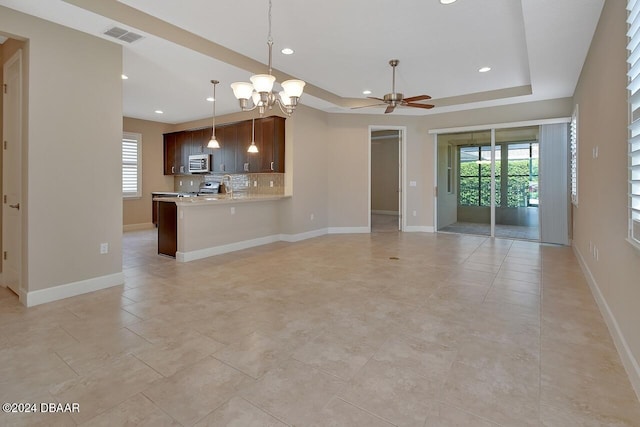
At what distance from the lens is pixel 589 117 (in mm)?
3768

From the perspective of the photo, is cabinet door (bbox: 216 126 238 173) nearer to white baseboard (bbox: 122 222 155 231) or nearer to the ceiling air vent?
white baseboard (bbox: 122 222 155 231)

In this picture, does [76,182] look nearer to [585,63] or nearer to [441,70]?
[441,70]

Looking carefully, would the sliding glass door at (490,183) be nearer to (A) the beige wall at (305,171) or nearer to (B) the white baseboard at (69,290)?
(A) the beige wall at (305,171)

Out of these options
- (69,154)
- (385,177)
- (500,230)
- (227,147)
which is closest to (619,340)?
(69,154)

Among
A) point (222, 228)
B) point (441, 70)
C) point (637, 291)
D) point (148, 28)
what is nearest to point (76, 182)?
point (148, 28)

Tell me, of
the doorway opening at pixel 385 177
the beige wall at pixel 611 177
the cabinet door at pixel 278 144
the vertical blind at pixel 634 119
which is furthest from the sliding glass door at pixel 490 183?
the vertical blind at pixel 634 119

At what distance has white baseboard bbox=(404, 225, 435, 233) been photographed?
7617 millimetres

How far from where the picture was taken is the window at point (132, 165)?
802cm

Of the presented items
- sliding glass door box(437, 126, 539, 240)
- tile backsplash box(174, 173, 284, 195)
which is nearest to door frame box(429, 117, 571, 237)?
sliding glass door box(437, 126, 539, 240)

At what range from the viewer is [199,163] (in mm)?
7992

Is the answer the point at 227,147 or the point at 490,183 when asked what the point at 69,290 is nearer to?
the point at 227,147

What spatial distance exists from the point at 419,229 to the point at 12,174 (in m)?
7.04

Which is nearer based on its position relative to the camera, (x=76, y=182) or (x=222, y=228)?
(x=76, y=182)

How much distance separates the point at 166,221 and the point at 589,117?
19.4 ft
